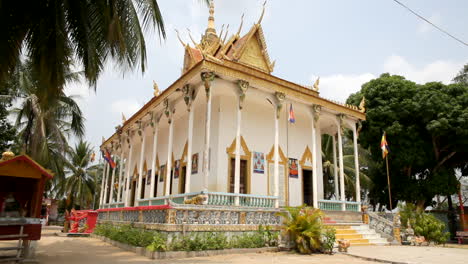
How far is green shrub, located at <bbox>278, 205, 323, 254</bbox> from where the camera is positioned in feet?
28.3

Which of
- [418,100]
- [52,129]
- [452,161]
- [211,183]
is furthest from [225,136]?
[452,161]

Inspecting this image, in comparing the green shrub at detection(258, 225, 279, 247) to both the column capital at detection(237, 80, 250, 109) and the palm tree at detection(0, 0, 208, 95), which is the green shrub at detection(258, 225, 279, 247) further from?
the palm tree at detection(0, 0, 208, 95)

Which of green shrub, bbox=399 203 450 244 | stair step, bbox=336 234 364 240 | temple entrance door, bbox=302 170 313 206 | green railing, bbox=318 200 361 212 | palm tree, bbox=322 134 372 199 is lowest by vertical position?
stair step, bbox=336 234 364 240

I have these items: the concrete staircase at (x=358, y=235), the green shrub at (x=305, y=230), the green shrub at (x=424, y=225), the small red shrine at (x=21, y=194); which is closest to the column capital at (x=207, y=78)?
the green shrub at (x=305, y=230)

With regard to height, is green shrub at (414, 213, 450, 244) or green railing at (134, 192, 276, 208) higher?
green railing at (134, 192, 276, 208)

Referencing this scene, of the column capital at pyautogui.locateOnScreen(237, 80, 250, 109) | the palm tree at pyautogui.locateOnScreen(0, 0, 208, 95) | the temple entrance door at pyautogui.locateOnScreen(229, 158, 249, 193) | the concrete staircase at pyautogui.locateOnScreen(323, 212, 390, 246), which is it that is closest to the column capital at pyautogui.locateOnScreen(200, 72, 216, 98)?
the column capital at pyautogui.locateOnScreen(237, 80, 250, 109)

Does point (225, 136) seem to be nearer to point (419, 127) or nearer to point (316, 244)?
point (316, 244)

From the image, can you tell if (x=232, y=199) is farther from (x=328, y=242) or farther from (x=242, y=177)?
(x=328, y=242)

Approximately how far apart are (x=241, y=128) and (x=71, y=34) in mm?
6823

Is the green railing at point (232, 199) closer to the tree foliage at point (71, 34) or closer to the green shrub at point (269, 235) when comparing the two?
the green shrub at point (269, 235)

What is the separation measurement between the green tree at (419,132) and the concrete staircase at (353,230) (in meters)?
6.60

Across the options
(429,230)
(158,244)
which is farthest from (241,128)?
(429,230)

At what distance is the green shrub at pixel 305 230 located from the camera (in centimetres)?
863

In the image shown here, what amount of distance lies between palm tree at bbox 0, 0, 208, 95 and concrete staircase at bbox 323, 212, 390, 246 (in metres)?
8.04
